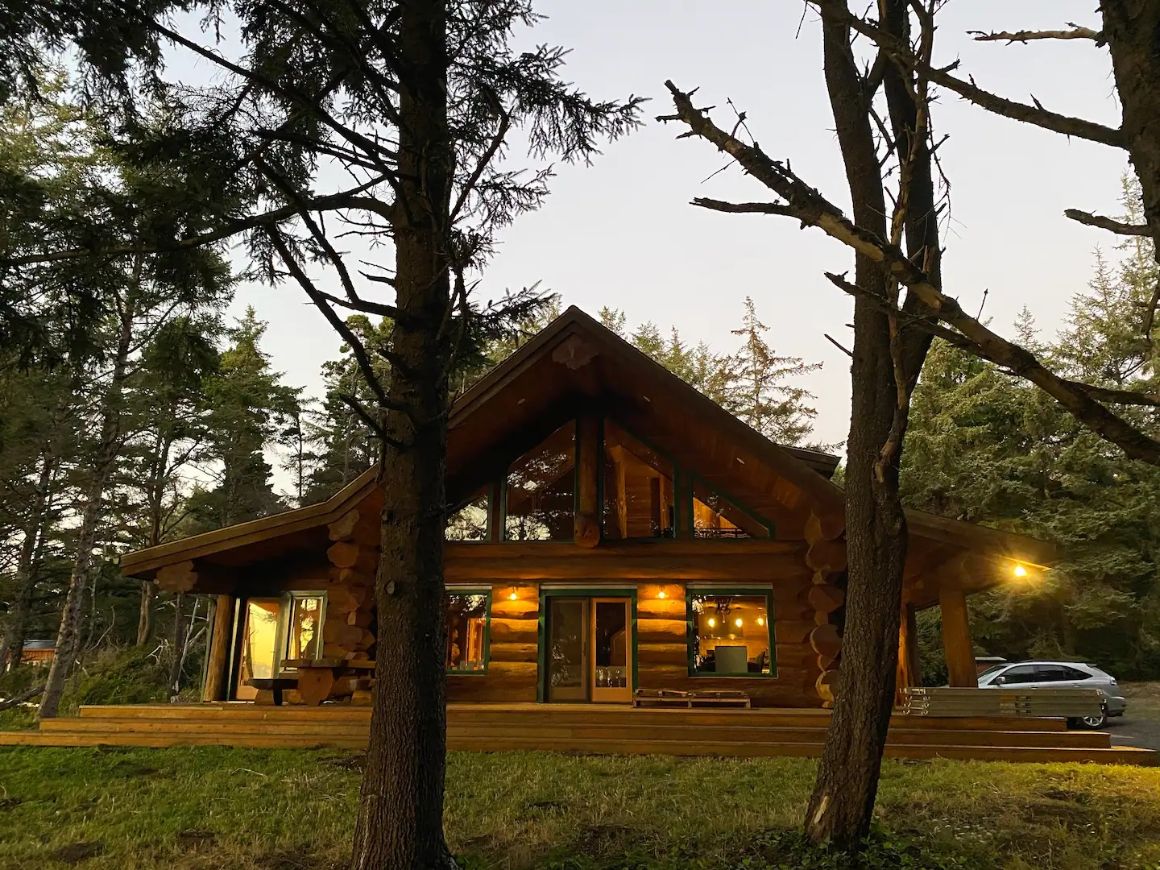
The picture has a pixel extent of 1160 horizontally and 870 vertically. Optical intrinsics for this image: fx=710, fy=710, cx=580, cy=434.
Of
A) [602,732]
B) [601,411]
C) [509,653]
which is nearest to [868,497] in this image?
[602,732]

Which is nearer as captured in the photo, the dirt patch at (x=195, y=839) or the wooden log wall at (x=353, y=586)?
the dirt patch at (x=195, y=839)

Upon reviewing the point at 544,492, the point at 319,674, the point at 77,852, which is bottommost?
the point at 77,852

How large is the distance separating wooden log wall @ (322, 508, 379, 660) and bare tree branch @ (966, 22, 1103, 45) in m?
9.84

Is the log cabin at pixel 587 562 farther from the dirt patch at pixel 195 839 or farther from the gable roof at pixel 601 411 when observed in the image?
the dirt patch at pixel 195 839

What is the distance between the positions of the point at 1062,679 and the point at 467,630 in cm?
1221

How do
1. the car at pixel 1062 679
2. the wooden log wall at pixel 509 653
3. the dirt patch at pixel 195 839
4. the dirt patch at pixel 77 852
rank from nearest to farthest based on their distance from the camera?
the dirt patch at pixel 77 852 → the dirt patch at pixel 195 839 → the wooden log wall at pixel 509 653 → the car at pixel 1062 679

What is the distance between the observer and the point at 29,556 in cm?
1888

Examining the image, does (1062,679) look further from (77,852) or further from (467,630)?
(77,852)

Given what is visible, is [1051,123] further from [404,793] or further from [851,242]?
[404,793]

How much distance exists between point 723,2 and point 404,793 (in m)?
5.88

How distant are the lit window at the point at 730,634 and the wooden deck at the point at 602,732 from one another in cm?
207

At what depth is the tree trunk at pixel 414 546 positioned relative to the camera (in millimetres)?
4000

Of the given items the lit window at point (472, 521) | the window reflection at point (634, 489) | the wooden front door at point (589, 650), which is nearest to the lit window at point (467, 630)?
the lit window at point (472, 521)

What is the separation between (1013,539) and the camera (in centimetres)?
919
